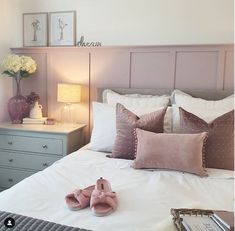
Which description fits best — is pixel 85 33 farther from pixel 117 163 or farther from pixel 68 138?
pixel 117 163

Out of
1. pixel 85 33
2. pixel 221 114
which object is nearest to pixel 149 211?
pixel 221 114

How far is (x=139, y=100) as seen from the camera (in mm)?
2652

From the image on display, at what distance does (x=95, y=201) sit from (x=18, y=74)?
2183 mm

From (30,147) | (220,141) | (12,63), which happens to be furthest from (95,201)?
(12,63)

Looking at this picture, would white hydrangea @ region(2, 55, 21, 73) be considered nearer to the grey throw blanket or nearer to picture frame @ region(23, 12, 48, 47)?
picture frame @ region(23, 12, 48, 47)

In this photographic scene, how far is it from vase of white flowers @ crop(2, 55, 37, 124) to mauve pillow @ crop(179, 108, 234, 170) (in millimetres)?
1901

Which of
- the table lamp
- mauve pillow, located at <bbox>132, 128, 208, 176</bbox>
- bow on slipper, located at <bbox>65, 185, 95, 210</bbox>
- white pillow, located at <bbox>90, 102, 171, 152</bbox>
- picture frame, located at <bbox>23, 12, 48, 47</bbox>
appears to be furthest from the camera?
picture frame, located at <bbox>23, 12, 48, 47</bbox>

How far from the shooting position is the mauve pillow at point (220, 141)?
80.7 inches

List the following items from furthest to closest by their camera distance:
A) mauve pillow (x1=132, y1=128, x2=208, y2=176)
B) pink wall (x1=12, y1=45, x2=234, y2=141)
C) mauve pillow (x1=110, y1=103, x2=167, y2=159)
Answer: pink wall (x1=12, y1=45, x2=234, y2=141)
mauve pillow (x1=110, y1=103, x2=167, y2=159)
mauve pillow (x1=132, y1=128, x2=208, y2=176)

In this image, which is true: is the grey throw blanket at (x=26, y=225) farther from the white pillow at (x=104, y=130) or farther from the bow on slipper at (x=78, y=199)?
the white pillow at (x=104, y=130)

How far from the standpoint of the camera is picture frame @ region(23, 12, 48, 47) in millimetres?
3264

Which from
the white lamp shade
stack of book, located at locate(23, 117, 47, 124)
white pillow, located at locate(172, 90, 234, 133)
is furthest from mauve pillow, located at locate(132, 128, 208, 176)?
stack of book, located at locate(23, 117, 47, 124)

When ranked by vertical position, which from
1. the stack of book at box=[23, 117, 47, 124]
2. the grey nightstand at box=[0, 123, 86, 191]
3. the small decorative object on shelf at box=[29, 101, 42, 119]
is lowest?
the grey nightstand at box=[0, 123, 86, 191]

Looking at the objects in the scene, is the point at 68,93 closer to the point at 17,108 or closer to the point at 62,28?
the point at 17,108
